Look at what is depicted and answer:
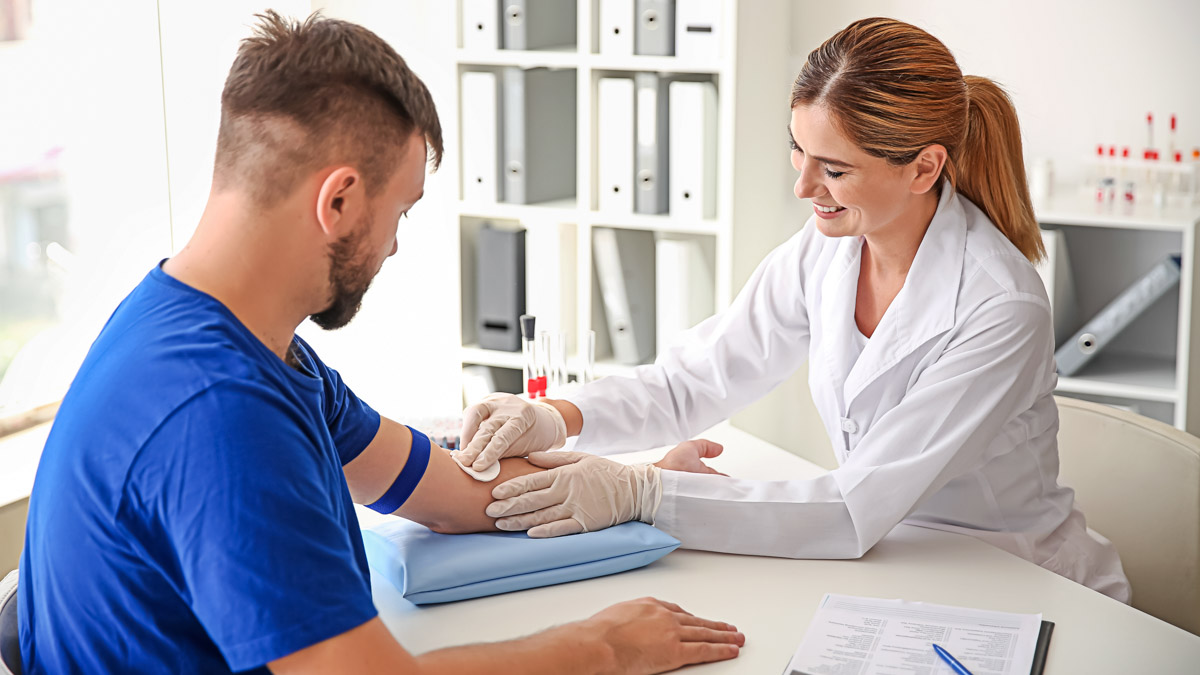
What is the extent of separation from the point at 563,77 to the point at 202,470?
2.18 meters

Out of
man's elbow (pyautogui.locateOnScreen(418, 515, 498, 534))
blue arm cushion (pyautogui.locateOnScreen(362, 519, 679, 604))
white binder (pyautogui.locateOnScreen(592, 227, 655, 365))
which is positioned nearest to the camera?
blue arm cushion (pyautogui.locateOnScreen(362, 519, 679, 604))

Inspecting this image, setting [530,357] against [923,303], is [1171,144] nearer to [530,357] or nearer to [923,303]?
[923,303]

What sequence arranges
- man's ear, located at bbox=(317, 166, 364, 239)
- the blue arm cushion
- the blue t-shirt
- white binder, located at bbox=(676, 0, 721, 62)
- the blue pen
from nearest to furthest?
the blue t-shirt, man's ear, located at bbox=(317, 166, 364, 239), the blue pen, the blue arm cushion, white binder, located at bbox=(676, 0, 721, 62)

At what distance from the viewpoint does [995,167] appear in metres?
1.56

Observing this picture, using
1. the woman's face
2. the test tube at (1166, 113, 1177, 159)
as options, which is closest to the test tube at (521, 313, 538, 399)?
the woman's face

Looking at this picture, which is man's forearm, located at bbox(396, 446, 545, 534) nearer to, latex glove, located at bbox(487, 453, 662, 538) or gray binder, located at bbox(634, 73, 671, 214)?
latex glove, located at bbox(487, 453, 662, 538)

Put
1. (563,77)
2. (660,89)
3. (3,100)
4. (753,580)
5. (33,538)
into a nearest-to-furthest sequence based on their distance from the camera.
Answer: (33,538) < (753,580) < (3,100) < (660,89) < (563,77)

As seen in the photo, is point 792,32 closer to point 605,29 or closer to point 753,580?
point 605,29

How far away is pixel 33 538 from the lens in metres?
0.93

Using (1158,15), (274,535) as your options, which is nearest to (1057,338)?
(1158,15)

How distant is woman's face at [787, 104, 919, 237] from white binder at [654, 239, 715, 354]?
1.10 metres

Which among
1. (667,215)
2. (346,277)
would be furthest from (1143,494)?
(667,215)

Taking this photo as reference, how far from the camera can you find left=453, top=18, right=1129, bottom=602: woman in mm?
1342

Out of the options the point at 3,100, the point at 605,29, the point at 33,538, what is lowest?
the point at 33,538
